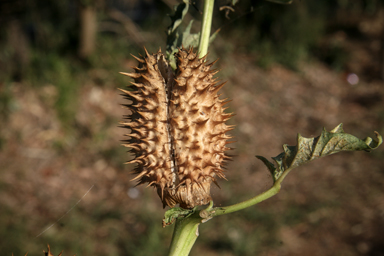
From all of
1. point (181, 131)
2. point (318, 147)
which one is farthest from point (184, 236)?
point (318, 147)

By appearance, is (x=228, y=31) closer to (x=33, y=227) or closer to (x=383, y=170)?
(x=383, y=170)

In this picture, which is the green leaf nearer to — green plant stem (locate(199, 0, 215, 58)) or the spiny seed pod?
the spiny seed pod

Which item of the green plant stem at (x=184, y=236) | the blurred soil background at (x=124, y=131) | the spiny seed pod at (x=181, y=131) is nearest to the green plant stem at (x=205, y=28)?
the spiny seed pod at (x=181, y=131)

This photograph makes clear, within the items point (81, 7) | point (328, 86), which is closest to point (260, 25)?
point (328, 86)

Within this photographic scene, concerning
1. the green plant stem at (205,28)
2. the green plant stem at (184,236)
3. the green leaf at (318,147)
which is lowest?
the green plant stem at (184,236)

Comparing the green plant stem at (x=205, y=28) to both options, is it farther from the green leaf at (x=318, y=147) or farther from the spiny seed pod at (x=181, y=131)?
the green leaf at (x=318, y=147)

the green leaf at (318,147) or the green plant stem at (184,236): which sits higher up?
the green leaf at (318,147)

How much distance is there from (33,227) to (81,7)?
3423mm

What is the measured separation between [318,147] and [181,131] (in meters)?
0.42

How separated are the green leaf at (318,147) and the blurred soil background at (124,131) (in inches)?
34.7

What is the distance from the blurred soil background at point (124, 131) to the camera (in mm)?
4047

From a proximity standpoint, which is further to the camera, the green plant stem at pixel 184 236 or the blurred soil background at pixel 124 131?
the blurred soil background at pixel 124 131

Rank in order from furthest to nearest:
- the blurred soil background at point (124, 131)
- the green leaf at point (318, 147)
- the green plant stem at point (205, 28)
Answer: the blurred soil background at point (124, 131) → the green plant stem at point (205, 28) → the green leaf at point (318, 147)

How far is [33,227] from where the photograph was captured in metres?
3.93
